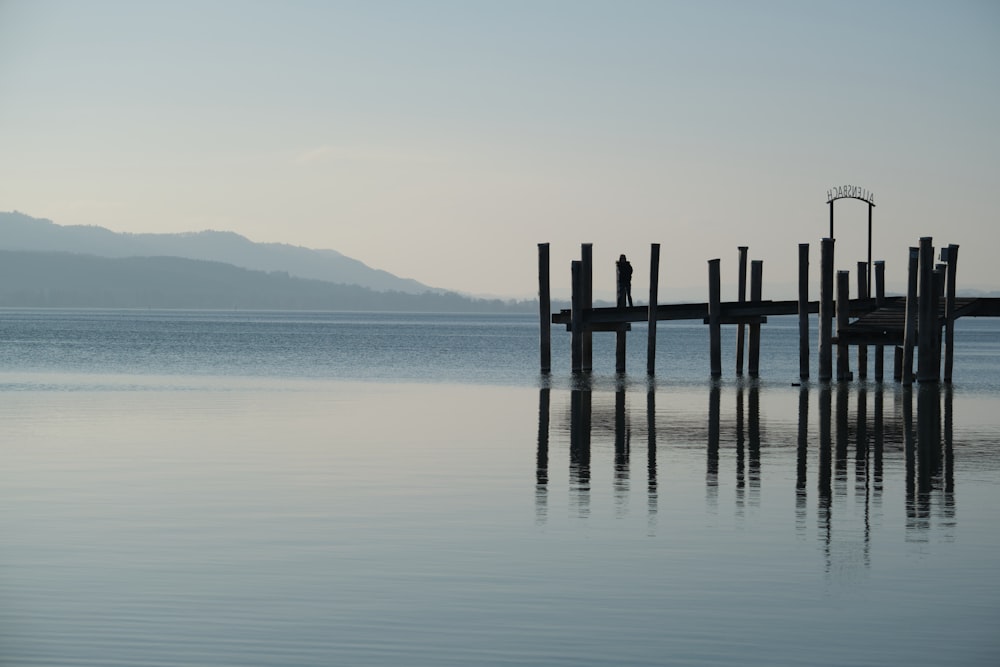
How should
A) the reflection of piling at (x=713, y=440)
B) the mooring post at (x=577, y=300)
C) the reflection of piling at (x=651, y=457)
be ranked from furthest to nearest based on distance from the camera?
the mooring post at (x=577, y=300) < the reflection of piling at (x=713, y=440) < the reflection of piling at (x=651, y=457)

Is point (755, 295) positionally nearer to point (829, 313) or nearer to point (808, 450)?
point (829, 313)

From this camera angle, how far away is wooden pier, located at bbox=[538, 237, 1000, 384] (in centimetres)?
3108

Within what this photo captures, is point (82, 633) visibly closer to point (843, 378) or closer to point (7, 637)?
point (7, 637)

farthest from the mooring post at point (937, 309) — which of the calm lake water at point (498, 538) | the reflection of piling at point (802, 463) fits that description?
the calm lake water at point (498, 538)

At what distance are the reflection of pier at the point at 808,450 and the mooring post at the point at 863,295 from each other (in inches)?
239

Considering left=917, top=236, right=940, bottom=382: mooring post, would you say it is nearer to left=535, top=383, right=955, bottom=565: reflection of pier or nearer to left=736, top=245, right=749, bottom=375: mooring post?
left=535, top=383, right=955, bottom=565: reflection of pier

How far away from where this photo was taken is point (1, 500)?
14.2 m

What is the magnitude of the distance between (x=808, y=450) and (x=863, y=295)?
801 inches

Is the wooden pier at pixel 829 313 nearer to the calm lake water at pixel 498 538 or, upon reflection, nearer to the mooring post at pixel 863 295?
the mooring post at pixel 863 295

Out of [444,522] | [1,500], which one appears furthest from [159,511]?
[444,522]

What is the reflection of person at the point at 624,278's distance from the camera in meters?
38.8

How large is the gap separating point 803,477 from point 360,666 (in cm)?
919

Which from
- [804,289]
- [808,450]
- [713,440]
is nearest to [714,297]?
[804,289]

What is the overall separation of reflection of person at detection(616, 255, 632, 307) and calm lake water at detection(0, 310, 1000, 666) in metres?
13.1
